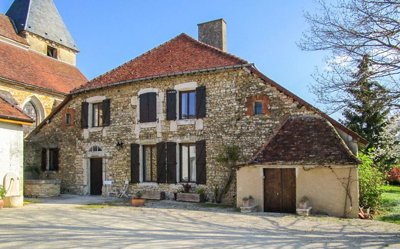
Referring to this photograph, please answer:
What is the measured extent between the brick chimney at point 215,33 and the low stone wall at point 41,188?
30.6 ft

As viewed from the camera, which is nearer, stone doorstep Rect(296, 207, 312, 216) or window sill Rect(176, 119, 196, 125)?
stone doorstep Rect(296, 207, 312, 216)

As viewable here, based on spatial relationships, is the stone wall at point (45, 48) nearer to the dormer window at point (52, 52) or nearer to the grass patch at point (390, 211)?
the dormer window at point (52, 52)

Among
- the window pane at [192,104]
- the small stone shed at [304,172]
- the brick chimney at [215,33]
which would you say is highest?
the brick chimney at [215,33]

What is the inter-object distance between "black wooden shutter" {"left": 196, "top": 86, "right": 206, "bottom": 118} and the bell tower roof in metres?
17.7

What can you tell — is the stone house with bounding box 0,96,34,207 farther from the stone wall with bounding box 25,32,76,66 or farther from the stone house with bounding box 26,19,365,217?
the stone wall with bounding box 25,32,76,66

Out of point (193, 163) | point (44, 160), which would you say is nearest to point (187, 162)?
point (193, 163)

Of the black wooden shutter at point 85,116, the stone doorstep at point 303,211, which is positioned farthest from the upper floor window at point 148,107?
the stone doorstep at point 303,211

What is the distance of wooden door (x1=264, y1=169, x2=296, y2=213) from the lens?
11.8 m

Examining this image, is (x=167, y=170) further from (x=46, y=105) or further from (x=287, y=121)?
(x=46, y=105)

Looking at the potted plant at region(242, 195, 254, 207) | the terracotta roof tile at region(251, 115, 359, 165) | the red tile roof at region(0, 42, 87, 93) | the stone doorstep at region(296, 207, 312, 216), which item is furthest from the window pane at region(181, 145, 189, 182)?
the red tile roof at region(0, 42, 87, 93)

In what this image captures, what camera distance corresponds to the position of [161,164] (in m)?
Answer: 15.1

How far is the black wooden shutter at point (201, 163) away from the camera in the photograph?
14188 mm

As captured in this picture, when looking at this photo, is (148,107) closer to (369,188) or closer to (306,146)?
(306,146)

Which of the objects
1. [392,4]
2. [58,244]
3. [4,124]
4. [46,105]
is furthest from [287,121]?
[46,105]
